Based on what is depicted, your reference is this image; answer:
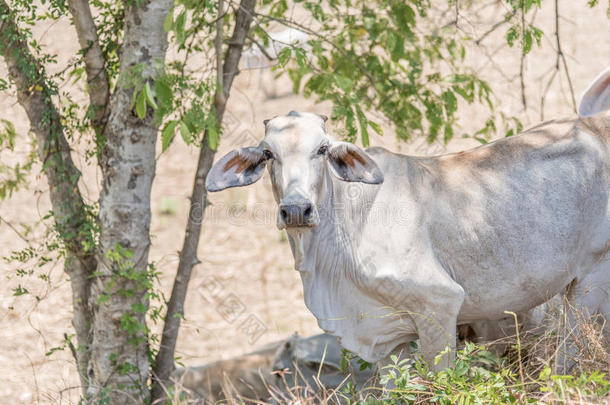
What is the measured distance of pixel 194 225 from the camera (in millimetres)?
5133

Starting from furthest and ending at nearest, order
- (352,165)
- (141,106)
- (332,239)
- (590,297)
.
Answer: (590,297) < (141,106) < (332,239) < (352,165)

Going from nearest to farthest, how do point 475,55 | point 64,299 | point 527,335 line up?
point 527,335 < point 64,299 < point 475,55

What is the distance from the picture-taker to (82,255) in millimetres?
4902

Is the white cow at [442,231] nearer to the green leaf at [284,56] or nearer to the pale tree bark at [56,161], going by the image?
the green leaf at [284,56]

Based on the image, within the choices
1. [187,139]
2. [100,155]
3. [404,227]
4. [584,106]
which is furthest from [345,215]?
[100,155]

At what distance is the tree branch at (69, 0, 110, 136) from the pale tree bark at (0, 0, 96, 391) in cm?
23

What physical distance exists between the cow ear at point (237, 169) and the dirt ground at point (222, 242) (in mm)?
2451

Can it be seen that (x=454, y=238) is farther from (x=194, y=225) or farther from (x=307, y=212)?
(x=194, y=225)

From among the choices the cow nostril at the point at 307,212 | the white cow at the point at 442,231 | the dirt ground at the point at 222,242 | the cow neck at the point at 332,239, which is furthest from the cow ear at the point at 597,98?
the dirt ground at the point at 222,242

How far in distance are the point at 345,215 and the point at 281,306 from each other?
466 cm

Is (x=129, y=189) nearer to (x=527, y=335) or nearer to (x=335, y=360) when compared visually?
(x=335, y=360)

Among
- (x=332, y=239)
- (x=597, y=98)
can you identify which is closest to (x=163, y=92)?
(x=332, y=239)

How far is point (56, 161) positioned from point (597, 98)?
10.0 feet

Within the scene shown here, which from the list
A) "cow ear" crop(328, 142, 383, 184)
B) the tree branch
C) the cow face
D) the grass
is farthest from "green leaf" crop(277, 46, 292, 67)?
the grass
